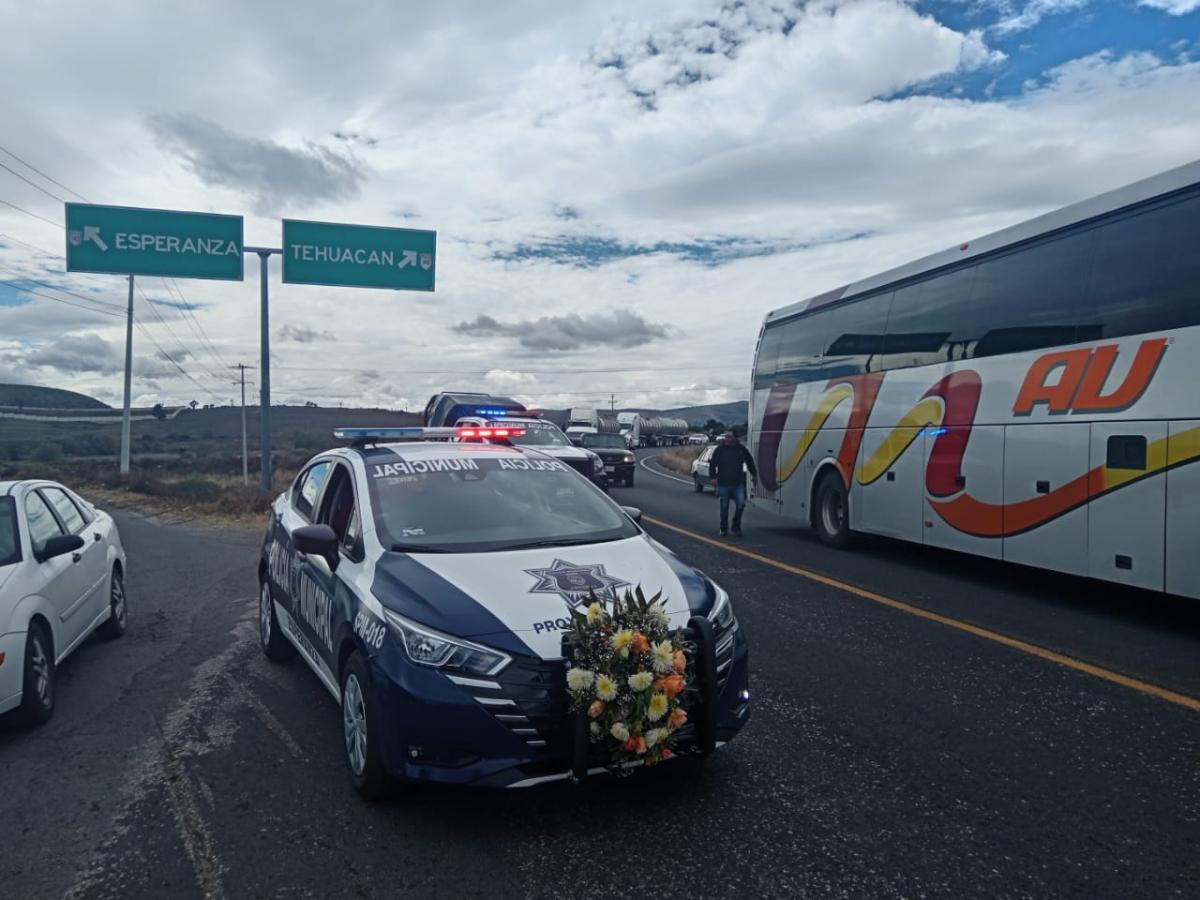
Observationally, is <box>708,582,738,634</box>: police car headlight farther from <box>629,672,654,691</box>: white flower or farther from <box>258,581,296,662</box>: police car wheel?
<box>258,581,296,662</box>: police car wheel

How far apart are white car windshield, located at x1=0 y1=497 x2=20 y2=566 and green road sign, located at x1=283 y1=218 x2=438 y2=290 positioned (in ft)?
51.8

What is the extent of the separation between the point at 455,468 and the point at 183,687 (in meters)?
2.55

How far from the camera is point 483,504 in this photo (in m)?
5.38

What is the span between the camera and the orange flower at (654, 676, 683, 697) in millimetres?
3789

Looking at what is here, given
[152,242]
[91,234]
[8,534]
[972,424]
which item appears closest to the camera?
[8,534]

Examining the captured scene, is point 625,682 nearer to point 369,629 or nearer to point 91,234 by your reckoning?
point 369,629

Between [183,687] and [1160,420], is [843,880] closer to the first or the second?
[183,687]

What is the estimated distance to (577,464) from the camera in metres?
15.3

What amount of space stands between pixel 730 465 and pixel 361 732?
10.9 m

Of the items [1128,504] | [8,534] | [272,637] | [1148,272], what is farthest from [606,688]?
[1148,272]

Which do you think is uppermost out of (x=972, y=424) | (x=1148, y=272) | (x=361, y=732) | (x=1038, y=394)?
(x=1148, y=272)

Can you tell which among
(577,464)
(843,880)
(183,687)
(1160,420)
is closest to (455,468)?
(183,687)

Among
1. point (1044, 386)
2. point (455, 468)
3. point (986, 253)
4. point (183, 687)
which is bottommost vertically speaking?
point (183, 687)

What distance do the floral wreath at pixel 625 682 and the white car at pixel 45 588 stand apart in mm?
3496
